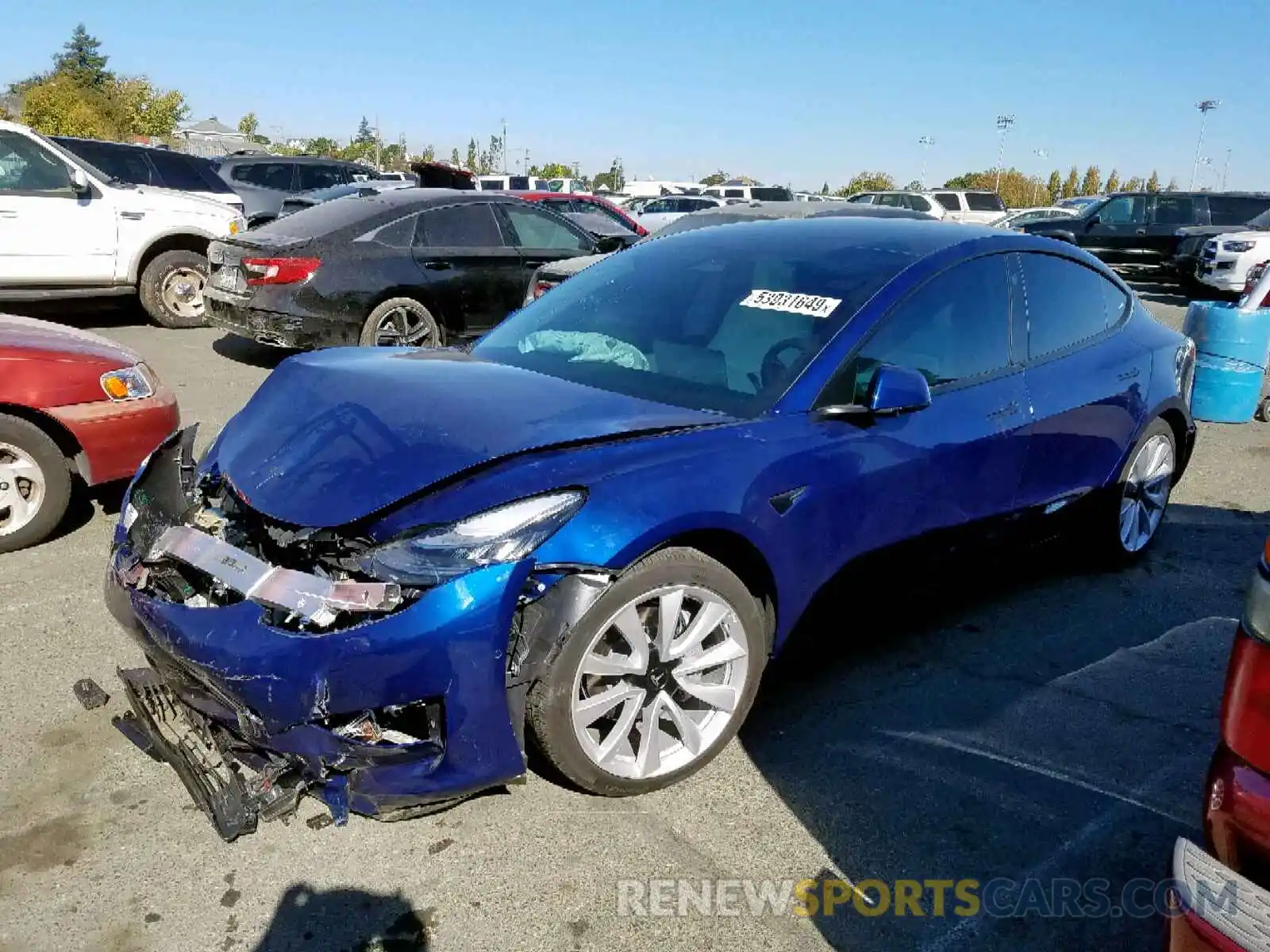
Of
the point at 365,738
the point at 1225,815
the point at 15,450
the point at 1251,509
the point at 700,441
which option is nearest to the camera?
the point at 1225,815

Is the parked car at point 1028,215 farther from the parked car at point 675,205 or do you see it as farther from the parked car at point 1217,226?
the parked car at point 675,205

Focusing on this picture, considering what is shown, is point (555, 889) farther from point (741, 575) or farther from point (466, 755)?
point (741, 575)

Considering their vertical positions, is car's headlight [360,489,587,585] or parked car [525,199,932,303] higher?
parked car [525,199,932,303]

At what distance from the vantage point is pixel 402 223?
8.45 m

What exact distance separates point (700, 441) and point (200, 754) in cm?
156

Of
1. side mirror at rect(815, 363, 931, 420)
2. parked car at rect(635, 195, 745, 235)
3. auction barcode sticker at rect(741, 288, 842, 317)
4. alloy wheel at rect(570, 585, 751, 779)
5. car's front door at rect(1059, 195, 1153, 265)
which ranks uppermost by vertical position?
parked car at rect(635, 195, 745, 235)

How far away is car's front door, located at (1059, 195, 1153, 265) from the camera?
17.3m

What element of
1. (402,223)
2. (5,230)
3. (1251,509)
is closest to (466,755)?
(1251,509)

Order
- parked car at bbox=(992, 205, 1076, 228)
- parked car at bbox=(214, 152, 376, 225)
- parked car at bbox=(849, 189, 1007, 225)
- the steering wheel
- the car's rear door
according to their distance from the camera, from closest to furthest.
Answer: the steering wheel
the car's rear door
parked car at bbox=(214, 152, 376, 225)
parked car at bbox=(992, 205, 1076, 228)
parked car at bbox=(849, 189, 1007, 225)

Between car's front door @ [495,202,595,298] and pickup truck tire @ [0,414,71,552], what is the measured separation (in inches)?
194

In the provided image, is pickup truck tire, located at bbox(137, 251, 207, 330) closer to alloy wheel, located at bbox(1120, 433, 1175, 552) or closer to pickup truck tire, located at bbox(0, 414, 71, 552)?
pickup truck tire, located at bbox(0, 414, 71, 552)

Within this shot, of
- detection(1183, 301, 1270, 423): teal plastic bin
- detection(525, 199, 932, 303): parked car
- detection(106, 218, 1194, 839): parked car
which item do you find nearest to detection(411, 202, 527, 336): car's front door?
detection(525, 199, 932, 303): parked car

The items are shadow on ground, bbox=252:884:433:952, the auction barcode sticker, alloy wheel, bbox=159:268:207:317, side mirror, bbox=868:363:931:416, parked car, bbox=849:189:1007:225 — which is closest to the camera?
shadow on ground, bbox=252:884:433:952

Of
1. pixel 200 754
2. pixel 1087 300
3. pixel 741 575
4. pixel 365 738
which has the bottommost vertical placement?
pixel 200 754
